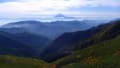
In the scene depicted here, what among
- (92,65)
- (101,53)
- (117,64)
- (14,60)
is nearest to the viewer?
(117,64)

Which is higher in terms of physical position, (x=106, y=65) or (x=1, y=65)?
(x=106, y=65)

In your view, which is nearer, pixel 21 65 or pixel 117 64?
pixel 117 64

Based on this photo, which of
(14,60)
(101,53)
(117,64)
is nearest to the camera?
(117,64)

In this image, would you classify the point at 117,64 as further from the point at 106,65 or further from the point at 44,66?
the point at 44,66

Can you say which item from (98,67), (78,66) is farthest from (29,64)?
(98,67)

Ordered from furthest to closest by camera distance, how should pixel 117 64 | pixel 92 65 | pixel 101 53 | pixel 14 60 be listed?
1. pixel 14 60
2. pixel 101 53
3. pixel 92 65
4. pixel 117 64

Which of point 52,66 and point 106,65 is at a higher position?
point 106,65

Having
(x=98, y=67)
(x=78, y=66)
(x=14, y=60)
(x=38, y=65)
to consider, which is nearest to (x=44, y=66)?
(x=38, y=65)

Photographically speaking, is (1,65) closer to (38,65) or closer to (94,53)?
(38,65)

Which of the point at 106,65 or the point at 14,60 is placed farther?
the point at 14,60
